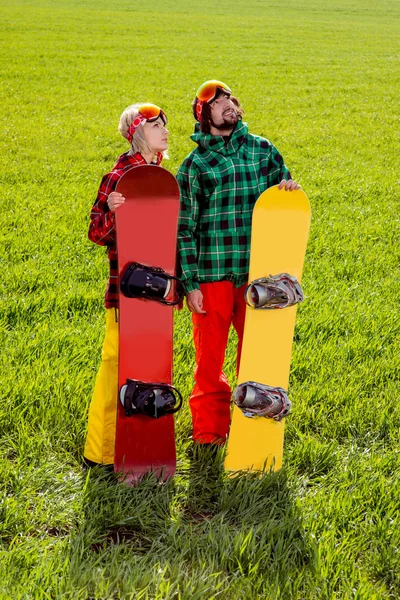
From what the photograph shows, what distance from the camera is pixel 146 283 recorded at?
3.26 m

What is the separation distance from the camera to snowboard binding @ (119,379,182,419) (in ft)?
10.9

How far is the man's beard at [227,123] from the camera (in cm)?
350

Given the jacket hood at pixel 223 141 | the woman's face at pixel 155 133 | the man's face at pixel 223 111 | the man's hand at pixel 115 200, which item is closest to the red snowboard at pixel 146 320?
the man's hand at pixel 115 200

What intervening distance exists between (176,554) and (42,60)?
2033 centimetres

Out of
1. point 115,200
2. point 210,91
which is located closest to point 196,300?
point 115,200

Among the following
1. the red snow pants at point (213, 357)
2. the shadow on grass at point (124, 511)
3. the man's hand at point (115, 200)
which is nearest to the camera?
the shadow on grass at point (124, 511)

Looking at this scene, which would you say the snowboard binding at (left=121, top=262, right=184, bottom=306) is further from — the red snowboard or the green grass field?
the green grass field

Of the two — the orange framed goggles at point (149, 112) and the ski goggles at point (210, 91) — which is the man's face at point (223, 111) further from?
the orange framed goggles at point (149, 112)

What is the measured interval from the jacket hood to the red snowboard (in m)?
0.31

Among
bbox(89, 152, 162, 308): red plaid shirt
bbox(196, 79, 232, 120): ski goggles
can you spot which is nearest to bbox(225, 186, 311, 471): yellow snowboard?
bbox(196, 79, 232, 120): ski goggles

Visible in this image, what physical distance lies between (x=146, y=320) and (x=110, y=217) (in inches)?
20.0

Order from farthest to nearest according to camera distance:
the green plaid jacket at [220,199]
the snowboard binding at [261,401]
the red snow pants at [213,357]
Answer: the red snow pants at [213,357], the green plaid jacket at [220,199], the snowboard binding at [261,401]

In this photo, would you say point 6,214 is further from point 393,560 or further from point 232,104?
point 393,560

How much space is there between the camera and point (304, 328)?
16.9ft
